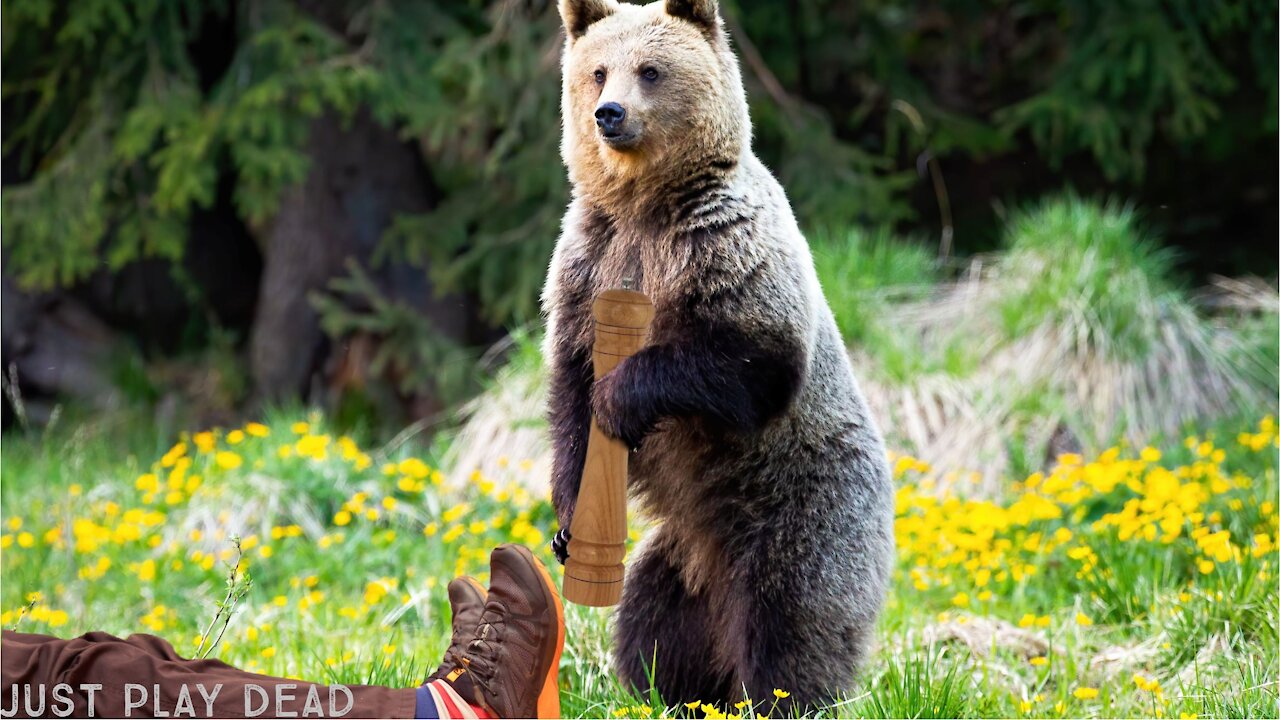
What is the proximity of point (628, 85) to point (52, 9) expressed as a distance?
5.32m

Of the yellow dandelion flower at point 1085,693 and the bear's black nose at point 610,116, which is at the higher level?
the bear's black nose at point 610,116

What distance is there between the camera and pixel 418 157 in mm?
8227

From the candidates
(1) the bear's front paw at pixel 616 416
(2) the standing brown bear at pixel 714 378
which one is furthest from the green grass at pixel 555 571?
(1) the bear's front paw at pixel 616 416

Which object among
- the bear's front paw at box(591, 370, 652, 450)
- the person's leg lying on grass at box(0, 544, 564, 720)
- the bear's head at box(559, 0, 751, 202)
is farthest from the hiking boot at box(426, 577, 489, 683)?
the bear's head at box(559, 0, 751, 202)

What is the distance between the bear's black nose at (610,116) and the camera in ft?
9.87

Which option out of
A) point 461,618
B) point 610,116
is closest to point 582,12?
point 610,116

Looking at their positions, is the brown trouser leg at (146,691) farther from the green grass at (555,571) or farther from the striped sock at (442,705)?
the green grass at (555,571)

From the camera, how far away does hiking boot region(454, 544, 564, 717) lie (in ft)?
9.83

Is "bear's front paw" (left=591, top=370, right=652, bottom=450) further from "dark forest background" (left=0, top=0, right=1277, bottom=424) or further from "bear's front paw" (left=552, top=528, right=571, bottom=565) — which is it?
"dark forest background" (left=0, top=0, right=1277, bottom=424)

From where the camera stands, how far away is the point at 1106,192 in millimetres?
8602

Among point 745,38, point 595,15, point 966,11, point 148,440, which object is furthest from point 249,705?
point 966,11

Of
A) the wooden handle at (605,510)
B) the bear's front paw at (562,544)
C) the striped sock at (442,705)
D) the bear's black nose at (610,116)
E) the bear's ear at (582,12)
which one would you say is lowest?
the striped sock at (442,705)

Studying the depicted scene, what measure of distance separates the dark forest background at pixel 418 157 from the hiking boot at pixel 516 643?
3959 millimetres

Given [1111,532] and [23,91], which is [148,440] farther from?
Answer: [1111,532]
